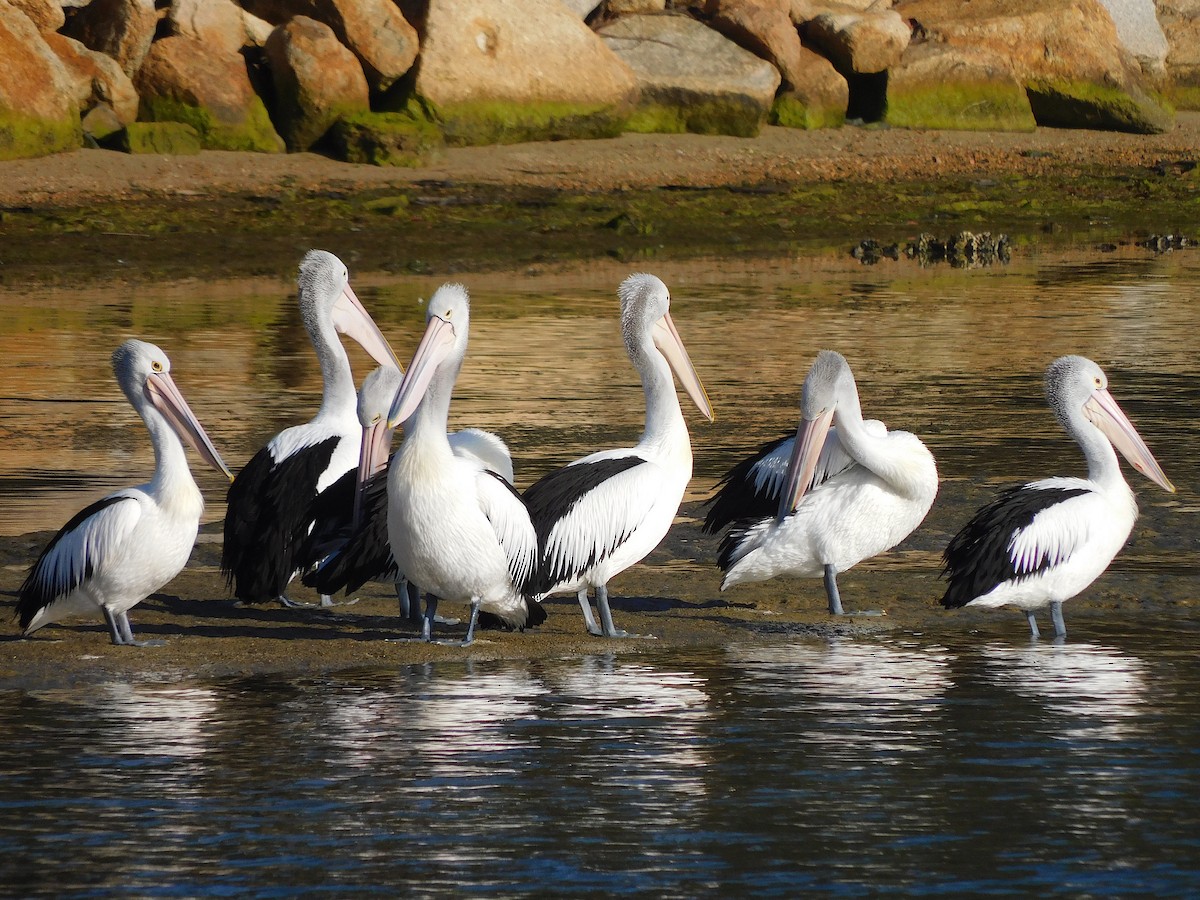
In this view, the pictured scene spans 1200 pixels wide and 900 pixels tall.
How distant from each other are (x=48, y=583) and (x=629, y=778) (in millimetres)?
2199

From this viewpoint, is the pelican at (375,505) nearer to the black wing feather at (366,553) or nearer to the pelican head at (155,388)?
the black wing feather at (366,553)

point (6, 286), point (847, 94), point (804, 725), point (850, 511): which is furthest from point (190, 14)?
point (804, 725)

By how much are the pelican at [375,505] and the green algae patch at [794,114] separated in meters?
18.0

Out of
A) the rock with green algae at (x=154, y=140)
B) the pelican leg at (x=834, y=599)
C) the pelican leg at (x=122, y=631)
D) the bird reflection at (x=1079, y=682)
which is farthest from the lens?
the rock with green algae at (x=154, y=140)

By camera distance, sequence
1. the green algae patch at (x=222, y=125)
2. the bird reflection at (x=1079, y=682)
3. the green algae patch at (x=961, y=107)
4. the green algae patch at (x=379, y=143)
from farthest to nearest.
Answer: the green algae patch at (x=961, y=107), the green algae patch at (x=379, y=143), the green algae patch at (x=222, y=125), the bird reflection at (x=1079, y=682)

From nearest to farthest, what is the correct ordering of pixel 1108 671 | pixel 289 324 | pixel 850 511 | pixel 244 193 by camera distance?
pixel 1108 671 < pixel 850 511 < pixel 289 324 < pixel 244 193

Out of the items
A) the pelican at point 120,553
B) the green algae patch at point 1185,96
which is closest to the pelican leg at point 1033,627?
the pelican at point 120,553

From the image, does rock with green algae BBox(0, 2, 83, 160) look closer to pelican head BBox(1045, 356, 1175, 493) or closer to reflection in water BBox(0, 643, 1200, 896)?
pelican head BBox(1045, 356, 1175, 493)

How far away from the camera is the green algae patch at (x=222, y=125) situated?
66.4 ft

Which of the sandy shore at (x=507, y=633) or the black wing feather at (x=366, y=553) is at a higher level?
the black wing feather at (x=366, y=553)

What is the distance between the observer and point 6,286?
1580 cm

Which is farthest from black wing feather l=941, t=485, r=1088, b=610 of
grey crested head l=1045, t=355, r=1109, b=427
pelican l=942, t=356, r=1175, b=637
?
grey crested head l=1045, t=355, r=1109, b=427

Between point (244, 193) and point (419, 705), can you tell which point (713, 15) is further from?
point (419, 705)

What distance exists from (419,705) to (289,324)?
8968 millimetres
